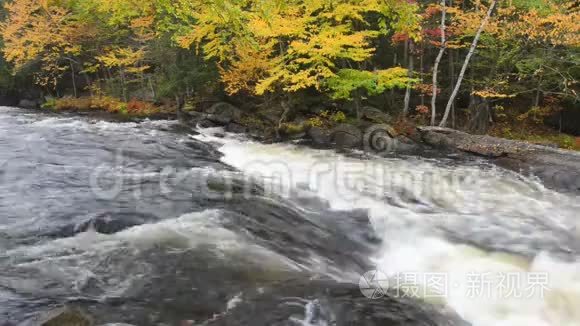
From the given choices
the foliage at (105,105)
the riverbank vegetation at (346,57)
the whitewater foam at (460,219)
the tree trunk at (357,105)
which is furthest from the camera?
the foliage at (105,105)

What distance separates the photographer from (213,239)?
599cm

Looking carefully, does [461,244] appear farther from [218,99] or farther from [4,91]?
[4,91]

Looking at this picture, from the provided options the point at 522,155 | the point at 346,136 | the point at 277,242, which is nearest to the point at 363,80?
the point at 346,136

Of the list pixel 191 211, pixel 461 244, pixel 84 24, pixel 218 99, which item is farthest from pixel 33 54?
pixel 461 244

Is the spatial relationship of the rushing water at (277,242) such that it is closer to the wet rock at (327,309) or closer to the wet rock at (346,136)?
the wet rock at (327,309)

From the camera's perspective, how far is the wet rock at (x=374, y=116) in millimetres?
14680

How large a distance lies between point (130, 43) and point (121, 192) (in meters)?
17.2

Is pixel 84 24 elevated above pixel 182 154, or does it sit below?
above

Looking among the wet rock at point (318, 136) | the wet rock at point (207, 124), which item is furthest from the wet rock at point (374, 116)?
the wet rock at point (207, 124)

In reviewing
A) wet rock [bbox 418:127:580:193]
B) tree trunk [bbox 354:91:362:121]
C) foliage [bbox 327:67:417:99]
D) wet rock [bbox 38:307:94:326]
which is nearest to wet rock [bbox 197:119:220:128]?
tree trunk [bbox 354:91:362:121]

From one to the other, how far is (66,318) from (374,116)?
41.4 feet

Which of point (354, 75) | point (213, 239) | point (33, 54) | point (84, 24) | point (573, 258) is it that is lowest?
point (573, 258)

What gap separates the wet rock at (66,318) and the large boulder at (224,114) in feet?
43.6

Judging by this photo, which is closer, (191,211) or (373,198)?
(191,211)
